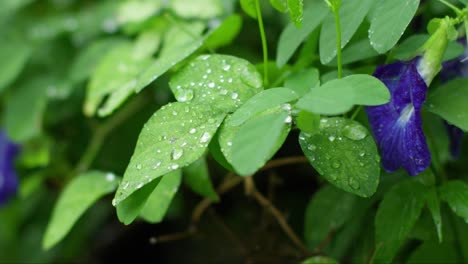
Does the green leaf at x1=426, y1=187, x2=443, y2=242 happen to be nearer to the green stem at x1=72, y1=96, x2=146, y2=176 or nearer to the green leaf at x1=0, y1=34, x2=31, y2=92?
the green stem at x1=72, y1=96, x2=146, y2=176

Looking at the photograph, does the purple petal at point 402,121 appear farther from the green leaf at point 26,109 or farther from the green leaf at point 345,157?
the green leaf at point 26,109

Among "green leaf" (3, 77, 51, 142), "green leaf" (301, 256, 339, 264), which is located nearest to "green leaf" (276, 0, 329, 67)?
"green leaf" (301, 256, 339, 264)

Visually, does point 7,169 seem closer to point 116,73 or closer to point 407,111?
point 116,73

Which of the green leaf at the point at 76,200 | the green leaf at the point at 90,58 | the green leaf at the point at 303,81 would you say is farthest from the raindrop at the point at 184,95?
the green leaf at the point at 90,58

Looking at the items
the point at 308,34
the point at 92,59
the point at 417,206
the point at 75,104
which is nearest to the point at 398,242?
the point at 417,206

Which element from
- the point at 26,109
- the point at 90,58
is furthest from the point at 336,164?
the point at 26,109

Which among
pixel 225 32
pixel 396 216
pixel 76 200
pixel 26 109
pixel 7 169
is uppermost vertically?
pixel 225 32
